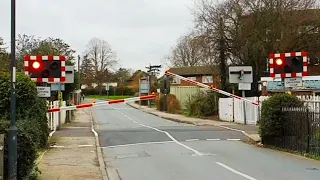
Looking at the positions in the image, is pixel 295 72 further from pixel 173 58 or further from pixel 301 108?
pixel 173 58

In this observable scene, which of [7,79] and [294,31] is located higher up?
[294,31]

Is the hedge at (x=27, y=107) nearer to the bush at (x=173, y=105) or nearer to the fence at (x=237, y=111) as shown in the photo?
the fence at (x=237, y=111)

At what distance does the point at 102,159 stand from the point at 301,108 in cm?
675

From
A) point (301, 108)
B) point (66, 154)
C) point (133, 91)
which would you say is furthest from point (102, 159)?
point (133, 91)

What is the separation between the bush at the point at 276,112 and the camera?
727 inches

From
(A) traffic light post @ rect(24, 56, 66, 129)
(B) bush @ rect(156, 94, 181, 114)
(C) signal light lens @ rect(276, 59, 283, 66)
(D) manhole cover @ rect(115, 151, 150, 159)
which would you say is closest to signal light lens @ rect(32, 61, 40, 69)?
(A) traffic light post @ rect(24, 56, 66, 129)

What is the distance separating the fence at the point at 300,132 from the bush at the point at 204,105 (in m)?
26.2

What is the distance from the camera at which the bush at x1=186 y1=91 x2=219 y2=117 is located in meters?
45.5

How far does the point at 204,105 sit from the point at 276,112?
27.8m

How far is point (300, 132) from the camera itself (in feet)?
56.4

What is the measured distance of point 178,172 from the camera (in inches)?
509

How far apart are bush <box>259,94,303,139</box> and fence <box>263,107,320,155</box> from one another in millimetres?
159

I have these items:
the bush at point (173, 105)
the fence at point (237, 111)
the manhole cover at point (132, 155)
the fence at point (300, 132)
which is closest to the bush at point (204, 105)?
the fence at point (237, 111)

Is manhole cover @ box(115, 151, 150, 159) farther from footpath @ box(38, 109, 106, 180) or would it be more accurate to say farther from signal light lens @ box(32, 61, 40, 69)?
signal light lens @ box(32, 61, 40, 69)
